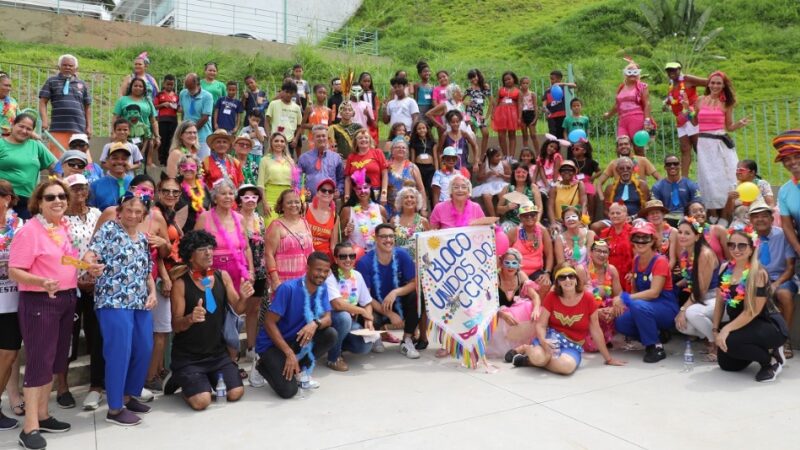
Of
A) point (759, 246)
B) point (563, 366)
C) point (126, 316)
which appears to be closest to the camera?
point (126, 316)

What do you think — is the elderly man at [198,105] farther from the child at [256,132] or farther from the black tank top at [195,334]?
the black tank top at [195,334]

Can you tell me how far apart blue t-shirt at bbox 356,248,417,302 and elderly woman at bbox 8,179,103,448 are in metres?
2.79

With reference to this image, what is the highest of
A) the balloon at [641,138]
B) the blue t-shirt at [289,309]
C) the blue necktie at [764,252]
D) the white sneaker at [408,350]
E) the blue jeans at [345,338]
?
the balloon at [641,138]

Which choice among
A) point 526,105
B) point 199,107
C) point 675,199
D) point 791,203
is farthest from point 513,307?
point 199,107

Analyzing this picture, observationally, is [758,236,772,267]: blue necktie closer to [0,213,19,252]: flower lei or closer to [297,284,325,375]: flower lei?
[297,284,325,375]: flower lei

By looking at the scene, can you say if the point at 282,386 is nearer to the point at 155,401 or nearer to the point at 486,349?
the point at 155,401

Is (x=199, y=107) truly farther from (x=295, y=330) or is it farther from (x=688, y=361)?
(x=688, y=361)

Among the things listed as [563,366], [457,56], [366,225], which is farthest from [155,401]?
[457,56]

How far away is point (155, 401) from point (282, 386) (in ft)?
3.43

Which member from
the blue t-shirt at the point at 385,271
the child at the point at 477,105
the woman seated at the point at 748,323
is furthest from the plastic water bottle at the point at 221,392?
the child at the point at 477,105

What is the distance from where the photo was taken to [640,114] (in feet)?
35.1

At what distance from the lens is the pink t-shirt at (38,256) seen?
4.75 meters

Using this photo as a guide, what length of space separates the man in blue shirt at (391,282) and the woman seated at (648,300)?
2084mm

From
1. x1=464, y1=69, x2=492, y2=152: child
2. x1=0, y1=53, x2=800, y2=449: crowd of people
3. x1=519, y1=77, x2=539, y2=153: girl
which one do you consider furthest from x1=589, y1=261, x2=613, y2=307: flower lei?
x1=519, y1=77, x2=539, y2=153: girl
